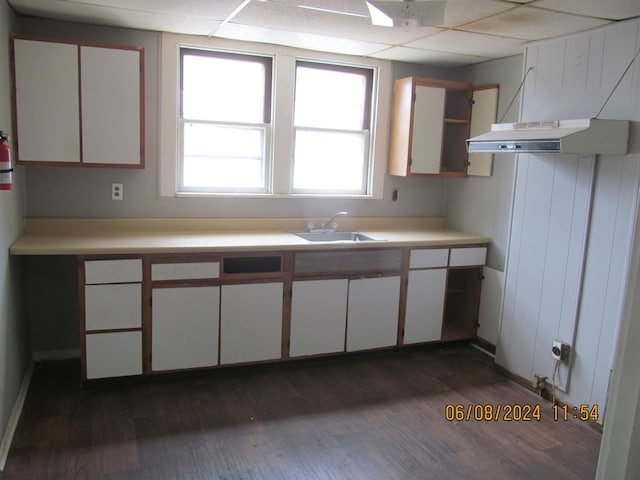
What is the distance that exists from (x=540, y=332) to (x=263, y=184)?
2.20 meters

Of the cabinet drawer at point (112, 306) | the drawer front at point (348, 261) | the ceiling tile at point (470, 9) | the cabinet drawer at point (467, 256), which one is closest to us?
the ceiling tile at point (470, 9)

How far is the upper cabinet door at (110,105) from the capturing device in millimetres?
3180

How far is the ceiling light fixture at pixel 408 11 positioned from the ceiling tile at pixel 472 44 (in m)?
0.87

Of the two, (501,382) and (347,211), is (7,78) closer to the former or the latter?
(347,211)

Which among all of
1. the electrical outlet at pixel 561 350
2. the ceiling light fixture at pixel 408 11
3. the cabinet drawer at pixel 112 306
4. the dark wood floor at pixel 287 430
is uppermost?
the ceiling light fixture at pixel 408 11

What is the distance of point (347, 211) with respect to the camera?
14.1ft

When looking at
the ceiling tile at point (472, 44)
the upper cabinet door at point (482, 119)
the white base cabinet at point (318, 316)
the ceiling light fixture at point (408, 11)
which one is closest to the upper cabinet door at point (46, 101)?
the white base cabinet at point (318, 316)

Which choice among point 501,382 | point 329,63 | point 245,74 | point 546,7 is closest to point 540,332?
point 501,382

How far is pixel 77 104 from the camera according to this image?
10.4ft

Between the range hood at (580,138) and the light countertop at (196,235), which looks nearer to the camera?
the range hood at (580,138)

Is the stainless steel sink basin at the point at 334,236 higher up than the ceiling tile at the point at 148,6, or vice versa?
the ceiling tile at the point at 148,6

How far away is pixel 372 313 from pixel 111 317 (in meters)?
1.74

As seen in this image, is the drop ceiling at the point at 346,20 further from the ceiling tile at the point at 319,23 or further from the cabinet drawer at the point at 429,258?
the cabinet drawer at the point at 429,258

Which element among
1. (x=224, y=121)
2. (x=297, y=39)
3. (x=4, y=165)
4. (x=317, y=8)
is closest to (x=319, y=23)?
(x=317, y=8)
